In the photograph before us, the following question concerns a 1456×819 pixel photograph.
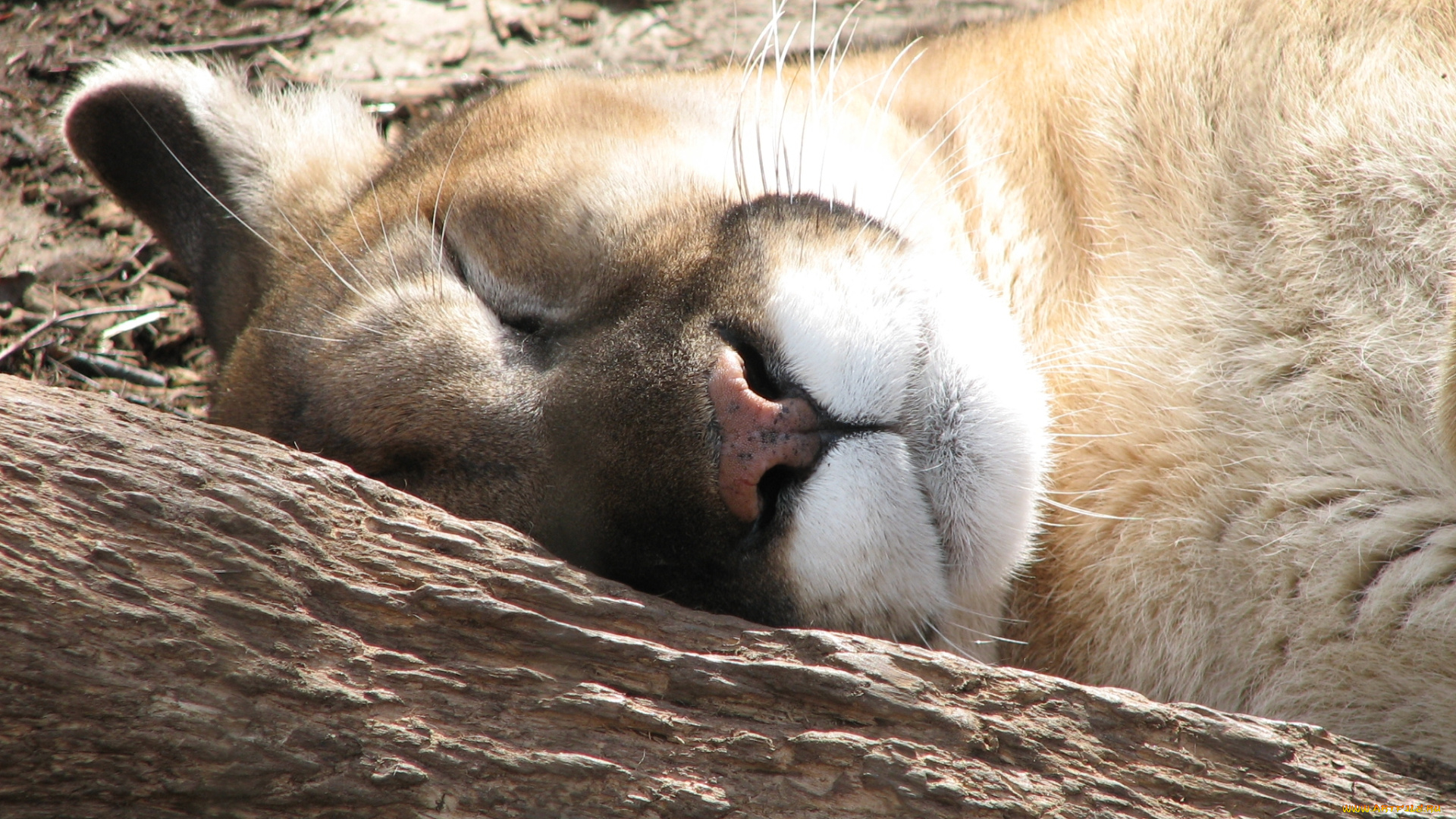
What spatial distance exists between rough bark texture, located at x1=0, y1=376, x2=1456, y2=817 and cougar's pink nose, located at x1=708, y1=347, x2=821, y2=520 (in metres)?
0.22

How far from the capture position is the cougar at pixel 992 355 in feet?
6.17

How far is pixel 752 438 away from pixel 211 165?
1.99m

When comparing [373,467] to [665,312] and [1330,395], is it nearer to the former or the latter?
[665,312]

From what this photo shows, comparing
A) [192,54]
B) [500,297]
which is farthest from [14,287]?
[500,297]

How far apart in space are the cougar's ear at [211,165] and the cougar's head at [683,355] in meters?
0.13

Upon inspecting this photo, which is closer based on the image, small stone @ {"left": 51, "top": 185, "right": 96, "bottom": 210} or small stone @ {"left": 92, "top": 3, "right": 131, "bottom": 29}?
small stone @ {"left": 51, "top": 185, "right": 96, "bottom": 210}

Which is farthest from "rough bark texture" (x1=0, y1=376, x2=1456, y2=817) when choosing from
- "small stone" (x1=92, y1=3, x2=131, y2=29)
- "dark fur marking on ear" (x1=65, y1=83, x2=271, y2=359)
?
"small stone" (x1=92, y1=3, x2=131, y2=29)

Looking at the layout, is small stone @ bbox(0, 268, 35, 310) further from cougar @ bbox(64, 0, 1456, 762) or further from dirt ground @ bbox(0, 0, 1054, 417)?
cougar @ bbox(64, 0, 1456, 762)

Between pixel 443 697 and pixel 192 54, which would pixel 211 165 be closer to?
pixel 192 54

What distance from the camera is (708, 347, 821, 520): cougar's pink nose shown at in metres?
1.78

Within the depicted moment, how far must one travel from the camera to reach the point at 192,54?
14.0 ft

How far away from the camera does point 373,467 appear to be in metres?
2.18

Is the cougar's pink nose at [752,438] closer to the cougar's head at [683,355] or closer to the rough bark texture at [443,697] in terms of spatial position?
the cougar's head at [683,355]

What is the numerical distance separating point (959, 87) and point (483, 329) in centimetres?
139
